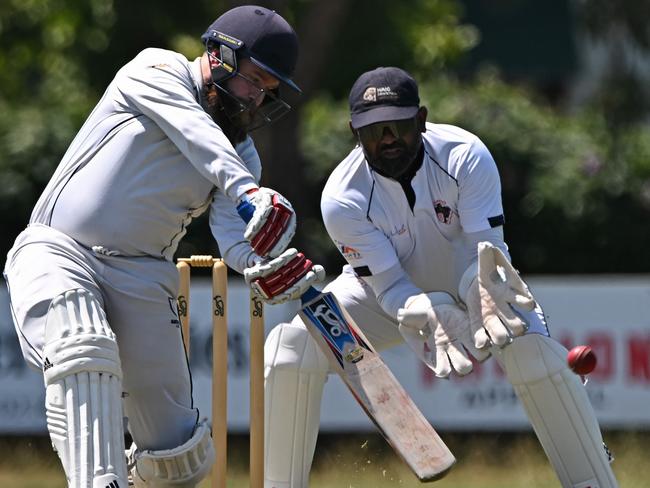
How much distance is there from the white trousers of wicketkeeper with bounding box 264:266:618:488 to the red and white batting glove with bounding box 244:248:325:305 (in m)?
0.71

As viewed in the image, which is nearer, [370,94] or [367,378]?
Answer: [367,378]

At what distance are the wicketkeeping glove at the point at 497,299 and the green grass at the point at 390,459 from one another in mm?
2326

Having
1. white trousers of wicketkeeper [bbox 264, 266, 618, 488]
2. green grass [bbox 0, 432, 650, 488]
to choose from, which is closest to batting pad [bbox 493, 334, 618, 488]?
white trousers of wicketkeeper [bbox 264, 266, 618, 488]

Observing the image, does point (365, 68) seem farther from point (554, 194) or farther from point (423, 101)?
point (554, 194)

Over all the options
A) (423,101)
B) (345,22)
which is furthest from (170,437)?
(345,22)

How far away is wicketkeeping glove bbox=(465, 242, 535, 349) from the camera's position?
155 inches

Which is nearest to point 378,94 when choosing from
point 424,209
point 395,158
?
point 395,158

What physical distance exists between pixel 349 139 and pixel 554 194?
1169 millimetres

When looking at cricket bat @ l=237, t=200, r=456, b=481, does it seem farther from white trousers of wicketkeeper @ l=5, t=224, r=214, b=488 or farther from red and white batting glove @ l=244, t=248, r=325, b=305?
white trousers of wicketkeeper @ l=5, t=224, r=214, b=488

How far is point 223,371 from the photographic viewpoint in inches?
167

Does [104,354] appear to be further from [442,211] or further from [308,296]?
[442,211]

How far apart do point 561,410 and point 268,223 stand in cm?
115

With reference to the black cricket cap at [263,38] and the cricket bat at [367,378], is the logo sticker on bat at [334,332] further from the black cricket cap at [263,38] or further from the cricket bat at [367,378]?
the black cricket cap at [263,38]

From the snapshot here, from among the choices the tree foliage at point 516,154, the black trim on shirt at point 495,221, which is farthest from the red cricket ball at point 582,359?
the tree foliage at point 516,154
